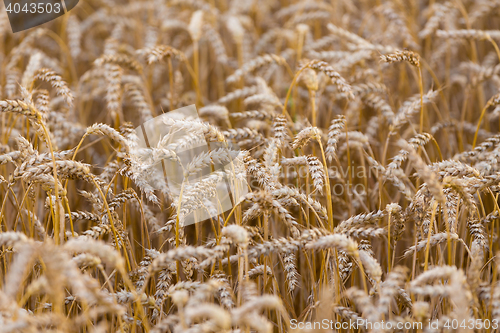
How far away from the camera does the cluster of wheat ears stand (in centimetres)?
115

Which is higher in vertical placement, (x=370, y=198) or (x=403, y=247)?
(x=370, y=198)

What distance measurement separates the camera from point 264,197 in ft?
4.08

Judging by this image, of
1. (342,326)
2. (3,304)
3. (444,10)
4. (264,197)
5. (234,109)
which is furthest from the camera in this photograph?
(234,109)

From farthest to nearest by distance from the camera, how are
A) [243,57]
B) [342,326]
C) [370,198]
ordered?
1. [243,57]
2. [370,198]
3. [342,326]

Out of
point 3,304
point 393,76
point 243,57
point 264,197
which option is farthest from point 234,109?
point 3,304

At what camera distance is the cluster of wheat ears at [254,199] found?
1146 millimetres

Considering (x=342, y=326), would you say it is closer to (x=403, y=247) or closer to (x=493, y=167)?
(x=403, y=247)

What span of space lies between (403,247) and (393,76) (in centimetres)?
155

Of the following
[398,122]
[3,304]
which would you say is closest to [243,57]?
[398,122]

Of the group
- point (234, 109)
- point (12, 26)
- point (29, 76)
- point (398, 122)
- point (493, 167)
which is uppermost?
point (12, 26)

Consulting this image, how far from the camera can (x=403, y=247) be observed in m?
2.09

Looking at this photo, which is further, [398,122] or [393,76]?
[393,76]

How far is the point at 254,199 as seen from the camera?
1276 mm

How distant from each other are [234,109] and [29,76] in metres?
1.44
